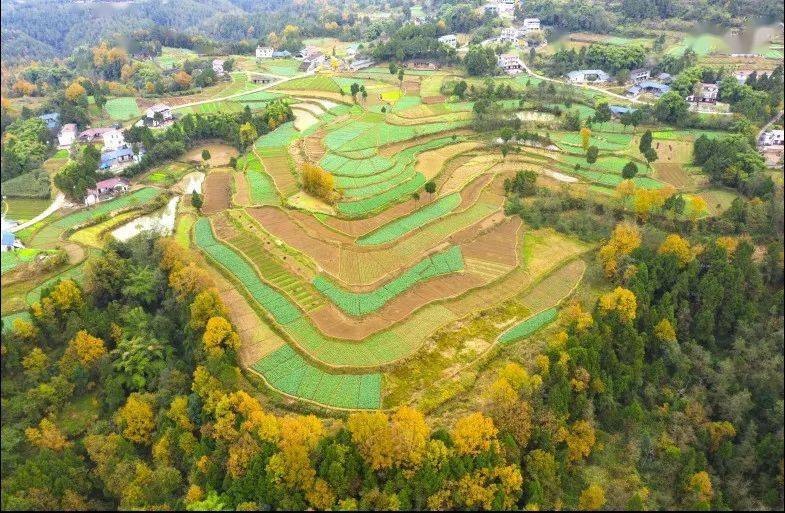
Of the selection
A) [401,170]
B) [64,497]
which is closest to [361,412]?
[64,497]

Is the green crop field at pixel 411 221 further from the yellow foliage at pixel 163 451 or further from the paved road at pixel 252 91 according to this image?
the paved road at pixel 252 91

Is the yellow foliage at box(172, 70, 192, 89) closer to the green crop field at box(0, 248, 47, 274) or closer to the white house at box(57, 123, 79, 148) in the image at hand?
the white house at box(57, 123, 79, 148)

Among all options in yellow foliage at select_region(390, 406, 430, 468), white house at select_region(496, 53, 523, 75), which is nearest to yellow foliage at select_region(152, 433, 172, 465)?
yellow foliage at select_region(390, 406, 430, 468)

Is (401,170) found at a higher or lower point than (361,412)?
higher

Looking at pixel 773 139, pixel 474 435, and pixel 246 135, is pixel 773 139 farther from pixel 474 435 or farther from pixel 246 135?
pixel 246 135

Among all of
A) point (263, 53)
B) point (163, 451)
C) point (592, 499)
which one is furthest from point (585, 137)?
point (263, 53)

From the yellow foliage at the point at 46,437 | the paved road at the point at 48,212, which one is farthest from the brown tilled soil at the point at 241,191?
the yellow foliage at the point at 46,437

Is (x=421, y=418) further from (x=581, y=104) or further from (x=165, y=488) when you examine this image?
(x=581, y=104)
